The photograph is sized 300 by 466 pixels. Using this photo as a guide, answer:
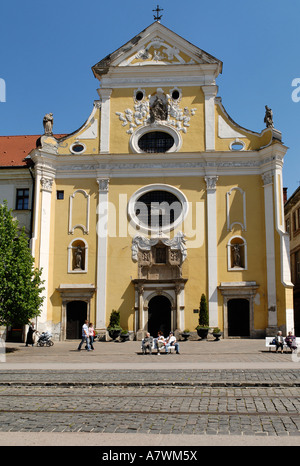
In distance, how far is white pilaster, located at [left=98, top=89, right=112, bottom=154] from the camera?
33.8 meters

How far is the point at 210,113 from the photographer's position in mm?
33750

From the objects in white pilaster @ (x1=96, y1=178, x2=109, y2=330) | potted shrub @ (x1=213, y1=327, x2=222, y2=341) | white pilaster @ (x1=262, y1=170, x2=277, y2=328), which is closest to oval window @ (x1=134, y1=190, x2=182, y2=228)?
white pilaster @ (x1=96, y1=178, x2=109, y2=330)

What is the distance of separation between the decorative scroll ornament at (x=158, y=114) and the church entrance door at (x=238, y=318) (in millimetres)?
11826

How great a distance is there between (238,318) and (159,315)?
4.94 meters

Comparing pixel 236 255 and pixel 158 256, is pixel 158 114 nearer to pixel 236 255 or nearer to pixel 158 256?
pixel 158 256

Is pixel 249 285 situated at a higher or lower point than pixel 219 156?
lower

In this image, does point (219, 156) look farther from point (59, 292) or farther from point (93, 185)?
point (59, 292)

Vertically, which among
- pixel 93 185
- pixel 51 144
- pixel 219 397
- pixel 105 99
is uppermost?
pixel 105 99

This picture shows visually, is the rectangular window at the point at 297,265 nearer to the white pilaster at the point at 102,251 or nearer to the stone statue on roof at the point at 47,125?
the white pilaster at the point at 102,251

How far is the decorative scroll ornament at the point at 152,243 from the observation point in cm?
3209
